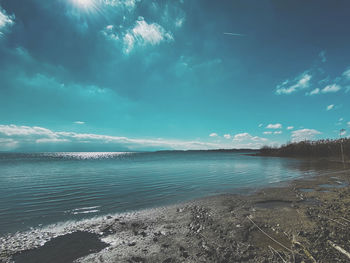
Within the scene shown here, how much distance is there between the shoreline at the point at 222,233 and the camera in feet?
12.6

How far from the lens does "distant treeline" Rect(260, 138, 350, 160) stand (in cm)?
3464

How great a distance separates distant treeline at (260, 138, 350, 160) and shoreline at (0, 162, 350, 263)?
37.7m

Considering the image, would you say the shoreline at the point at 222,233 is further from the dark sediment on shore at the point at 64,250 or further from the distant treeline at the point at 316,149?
the distant treeline at the point at 316,149

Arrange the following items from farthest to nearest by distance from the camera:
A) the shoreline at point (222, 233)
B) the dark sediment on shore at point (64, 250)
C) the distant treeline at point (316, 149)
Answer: the distant treeline at point (316, 149) → the dark sediment on shore at point (64, 250) → the shoreline at point (222, 233)

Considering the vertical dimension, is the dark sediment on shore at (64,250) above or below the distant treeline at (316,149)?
below

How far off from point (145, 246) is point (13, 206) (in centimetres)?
907

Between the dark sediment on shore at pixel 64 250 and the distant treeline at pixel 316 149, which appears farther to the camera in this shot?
the distant treeline at pixel 316 149

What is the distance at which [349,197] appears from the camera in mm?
8000

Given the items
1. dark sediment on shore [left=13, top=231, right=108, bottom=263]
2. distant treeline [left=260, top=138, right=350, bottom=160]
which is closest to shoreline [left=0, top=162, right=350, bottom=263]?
dark sediment on shore [left=13, top=231, right=108, bottom=263]

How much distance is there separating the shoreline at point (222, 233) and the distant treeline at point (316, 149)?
1484 inches

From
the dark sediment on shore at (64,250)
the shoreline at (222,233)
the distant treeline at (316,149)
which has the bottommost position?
the dark sediment on shore at (64,250)

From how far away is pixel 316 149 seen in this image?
146 ft

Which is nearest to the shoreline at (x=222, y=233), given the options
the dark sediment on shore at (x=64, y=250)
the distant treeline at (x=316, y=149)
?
the dark sediment on shore at (x=64, y=250)

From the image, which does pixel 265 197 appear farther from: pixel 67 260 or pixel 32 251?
pixel 32 251
